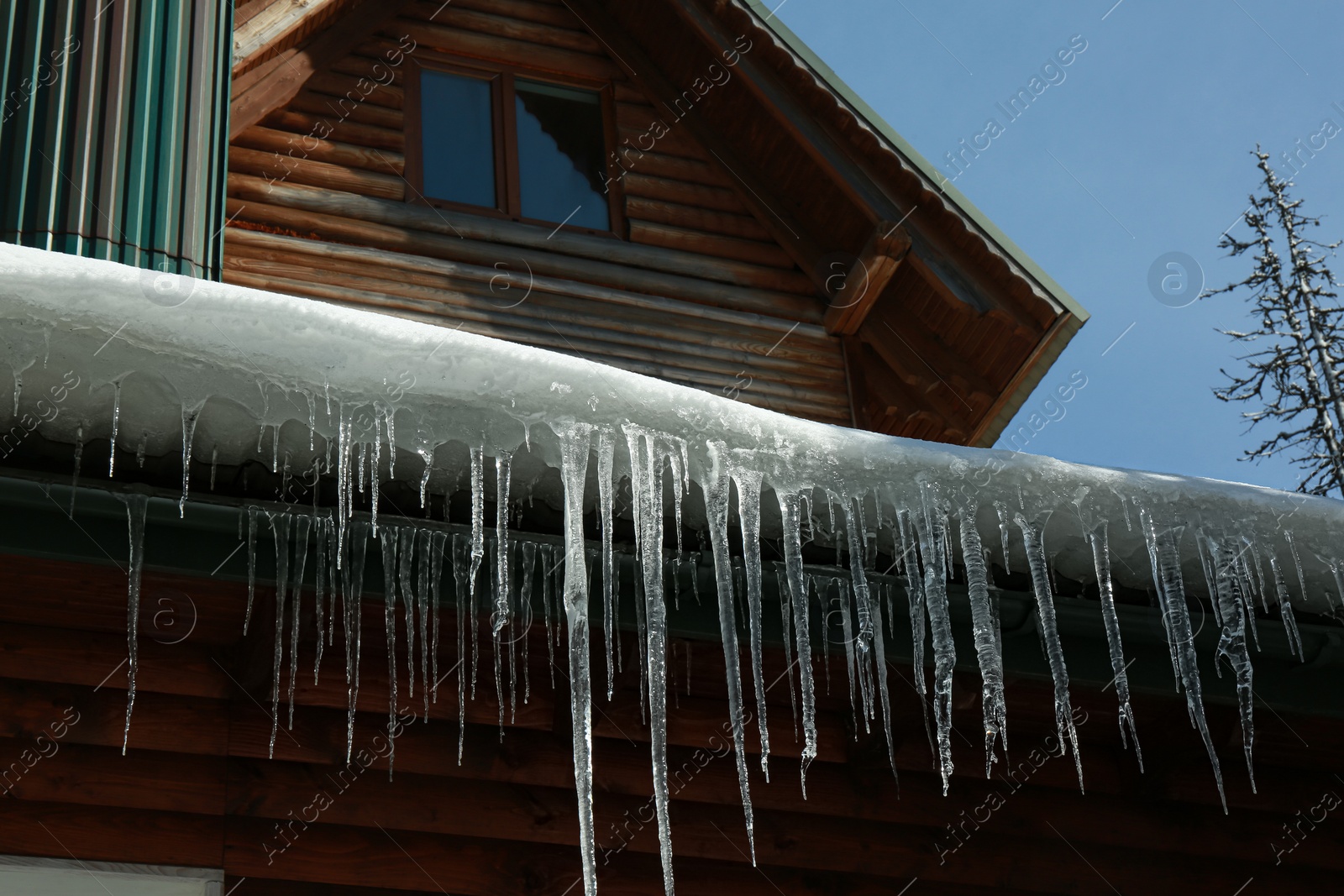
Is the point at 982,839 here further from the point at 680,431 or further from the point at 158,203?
the point at 158,203

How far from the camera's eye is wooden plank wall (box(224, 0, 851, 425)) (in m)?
6.27

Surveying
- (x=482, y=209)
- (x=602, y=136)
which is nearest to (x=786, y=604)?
(x=482, y=209)

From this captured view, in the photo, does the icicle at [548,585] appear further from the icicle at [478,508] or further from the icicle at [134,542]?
the icicle at [134,542]

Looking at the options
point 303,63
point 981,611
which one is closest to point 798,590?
point 981,611

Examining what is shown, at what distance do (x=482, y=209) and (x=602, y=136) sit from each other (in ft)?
3.47

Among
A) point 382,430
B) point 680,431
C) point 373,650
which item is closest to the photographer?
point 382,430

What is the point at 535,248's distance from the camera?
676cm

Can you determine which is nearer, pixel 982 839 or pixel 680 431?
pixel 680 431

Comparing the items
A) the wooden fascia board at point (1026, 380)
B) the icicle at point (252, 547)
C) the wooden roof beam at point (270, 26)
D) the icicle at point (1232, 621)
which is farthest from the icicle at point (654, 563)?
the wooden roof beam at point (270, 26)

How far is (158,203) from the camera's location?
3904mm

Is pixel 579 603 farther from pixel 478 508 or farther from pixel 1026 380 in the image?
pixel 1026 380

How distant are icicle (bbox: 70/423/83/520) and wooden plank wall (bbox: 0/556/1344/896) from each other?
272 mm

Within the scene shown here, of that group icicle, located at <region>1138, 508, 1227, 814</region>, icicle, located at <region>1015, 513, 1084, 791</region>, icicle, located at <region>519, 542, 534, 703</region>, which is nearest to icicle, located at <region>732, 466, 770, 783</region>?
icicle, located at <region>519, 542, 534, 703</region>

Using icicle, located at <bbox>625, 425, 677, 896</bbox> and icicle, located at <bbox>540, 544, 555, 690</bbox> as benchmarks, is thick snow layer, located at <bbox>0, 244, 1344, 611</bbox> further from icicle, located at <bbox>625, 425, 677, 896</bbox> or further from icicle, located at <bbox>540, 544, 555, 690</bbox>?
icicle, located at <bbox>540, 544, 555, 690</bbox>
